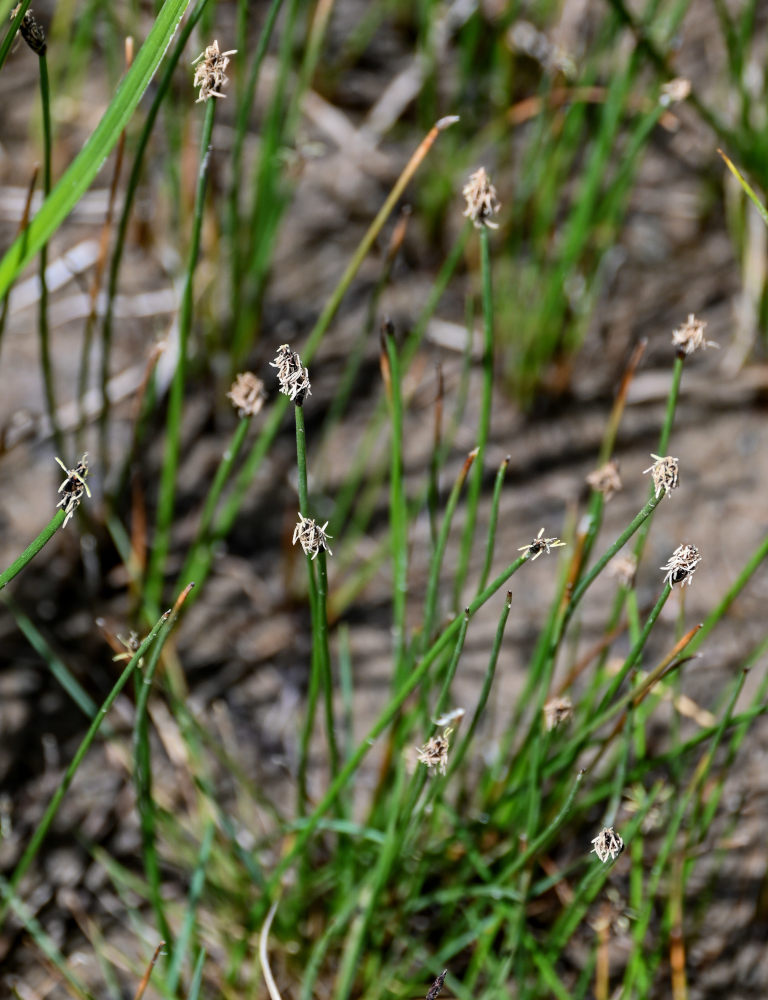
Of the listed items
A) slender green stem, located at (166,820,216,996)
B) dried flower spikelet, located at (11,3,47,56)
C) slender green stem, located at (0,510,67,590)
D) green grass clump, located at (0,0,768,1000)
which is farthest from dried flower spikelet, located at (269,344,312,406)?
slender green stem, located at (166,820,216,996)

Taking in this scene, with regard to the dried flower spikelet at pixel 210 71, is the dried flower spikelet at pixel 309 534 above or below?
below

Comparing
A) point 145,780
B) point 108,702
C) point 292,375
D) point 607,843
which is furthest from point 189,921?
point 292,375

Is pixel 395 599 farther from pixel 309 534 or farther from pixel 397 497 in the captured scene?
pixel 309 534

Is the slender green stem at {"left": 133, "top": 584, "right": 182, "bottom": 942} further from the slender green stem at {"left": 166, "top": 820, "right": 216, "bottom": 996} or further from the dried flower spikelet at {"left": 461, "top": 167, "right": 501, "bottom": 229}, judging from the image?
the dried flower spikelet at {"left": 461, "top": 167, "right": 501, "bottom": 229}

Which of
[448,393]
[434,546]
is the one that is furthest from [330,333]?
[434,546]

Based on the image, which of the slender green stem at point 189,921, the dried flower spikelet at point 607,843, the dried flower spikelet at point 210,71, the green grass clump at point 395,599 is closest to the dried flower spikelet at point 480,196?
the green grass clump at point 395,599

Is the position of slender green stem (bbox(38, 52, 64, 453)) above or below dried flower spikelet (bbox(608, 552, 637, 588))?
above

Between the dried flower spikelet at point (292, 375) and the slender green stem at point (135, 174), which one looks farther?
the slender green stem at point (135, 174)

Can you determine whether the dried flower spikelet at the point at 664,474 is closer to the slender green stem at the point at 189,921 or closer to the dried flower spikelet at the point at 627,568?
the dried flower spikelet at the point at 627,568

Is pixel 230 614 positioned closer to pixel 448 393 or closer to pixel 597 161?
pixel 448 393
